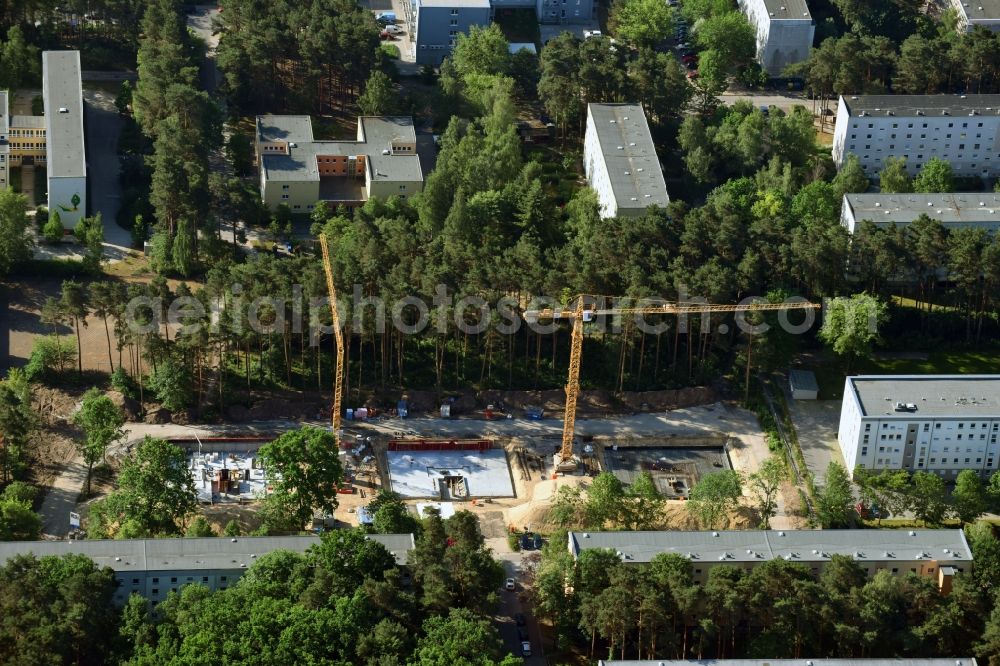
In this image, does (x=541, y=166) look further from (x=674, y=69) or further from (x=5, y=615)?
(x=5, y=615)

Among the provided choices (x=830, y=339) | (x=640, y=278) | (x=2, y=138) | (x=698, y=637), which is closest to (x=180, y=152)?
(x=2, y=138)

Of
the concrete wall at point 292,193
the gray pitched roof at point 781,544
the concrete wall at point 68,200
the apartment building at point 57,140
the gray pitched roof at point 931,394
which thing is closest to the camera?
the gray pitched roof at point 781,544

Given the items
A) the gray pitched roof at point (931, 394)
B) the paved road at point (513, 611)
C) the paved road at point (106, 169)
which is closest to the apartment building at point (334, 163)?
the paved road at point (106, 169)

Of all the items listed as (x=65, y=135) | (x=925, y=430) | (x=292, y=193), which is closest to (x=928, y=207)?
(x=925, y=430)

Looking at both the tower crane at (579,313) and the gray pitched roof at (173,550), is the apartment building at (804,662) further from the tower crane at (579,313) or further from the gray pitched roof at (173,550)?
the tower crane at (579,313)

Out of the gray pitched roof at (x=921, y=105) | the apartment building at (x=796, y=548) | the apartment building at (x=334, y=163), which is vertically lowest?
the apartment building at (x=796, y=548)

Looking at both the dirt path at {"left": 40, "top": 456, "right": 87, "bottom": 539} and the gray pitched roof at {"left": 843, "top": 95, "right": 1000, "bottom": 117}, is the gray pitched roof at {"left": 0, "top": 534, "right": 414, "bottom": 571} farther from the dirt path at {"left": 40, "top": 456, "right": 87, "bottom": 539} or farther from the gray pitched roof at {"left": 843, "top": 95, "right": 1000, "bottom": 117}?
the gray pitched roof at {"left": 843, "top": 95, "right": 1000, "bottom": 117}

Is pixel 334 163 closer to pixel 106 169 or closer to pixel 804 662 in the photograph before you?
pixel 106 169
